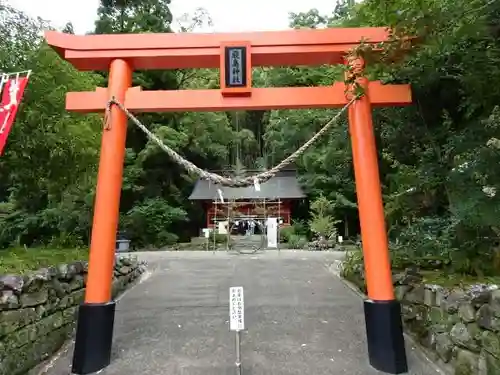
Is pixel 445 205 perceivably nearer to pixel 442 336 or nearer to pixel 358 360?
pixel 442 336

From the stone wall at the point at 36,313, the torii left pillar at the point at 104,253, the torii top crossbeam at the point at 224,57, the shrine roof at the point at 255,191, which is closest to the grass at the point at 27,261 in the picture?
the stone wall at the point at 36,313

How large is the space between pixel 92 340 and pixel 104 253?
2.79ft

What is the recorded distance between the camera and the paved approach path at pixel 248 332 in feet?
13.4

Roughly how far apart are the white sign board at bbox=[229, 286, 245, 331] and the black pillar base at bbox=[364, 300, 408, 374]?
132cm

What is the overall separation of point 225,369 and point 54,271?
A: 238 cm

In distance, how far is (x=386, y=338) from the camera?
3.98 m

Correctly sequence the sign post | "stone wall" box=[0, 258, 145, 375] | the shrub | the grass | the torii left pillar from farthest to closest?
the shrub
the grass
the torii left pillar
"stone wall" box=[0, 258, 145, 375]
the sign post

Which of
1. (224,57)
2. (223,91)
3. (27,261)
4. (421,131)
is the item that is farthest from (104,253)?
(421,131)

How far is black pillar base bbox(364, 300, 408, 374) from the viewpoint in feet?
12.9

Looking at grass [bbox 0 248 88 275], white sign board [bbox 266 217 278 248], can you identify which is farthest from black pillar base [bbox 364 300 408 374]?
white sign board [bbox 266 217 278 248]

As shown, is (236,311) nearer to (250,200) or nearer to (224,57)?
(224,57)

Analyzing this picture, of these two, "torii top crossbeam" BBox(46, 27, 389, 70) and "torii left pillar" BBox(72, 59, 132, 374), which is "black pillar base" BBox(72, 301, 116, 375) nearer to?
"torii left pillar" BBox(72, 59, 132, 374)

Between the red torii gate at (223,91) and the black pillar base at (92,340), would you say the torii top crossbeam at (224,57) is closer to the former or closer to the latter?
the red torii gate at (223,91)

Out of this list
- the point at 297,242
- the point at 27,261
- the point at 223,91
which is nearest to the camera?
the point at 223,91
